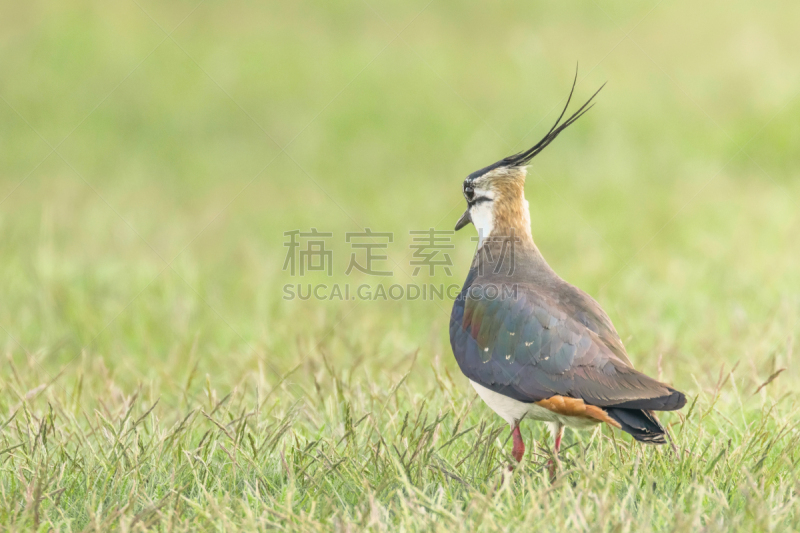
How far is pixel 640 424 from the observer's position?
2.95 m

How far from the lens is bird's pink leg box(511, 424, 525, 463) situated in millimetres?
3207

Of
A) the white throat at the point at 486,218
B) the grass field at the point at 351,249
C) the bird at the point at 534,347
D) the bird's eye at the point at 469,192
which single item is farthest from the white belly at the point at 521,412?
the bird's eye at the point at 469,192

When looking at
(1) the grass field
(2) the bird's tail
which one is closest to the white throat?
(1) the grass field

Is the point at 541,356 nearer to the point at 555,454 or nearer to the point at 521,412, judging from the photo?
the point at 521,412

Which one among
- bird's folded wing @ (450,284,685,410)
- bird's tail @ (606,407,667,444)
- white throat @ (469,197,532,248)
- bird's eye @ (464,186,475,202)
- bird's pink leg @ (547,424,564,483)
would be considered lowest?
bird's pink leg @ (547,424,564,483)

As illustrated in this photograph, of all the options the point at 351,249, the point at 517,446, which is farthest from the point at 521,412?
the point at 351,249

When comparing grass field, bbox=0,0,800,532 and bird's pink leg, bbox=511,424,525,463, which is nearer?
grass field, bbox=0,0,800,532

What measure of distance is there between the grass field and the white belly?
0.13 metres

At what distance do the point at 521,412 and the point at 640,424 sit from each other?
487 millimetres

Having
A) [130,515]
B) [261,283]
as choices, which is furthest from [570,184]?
[130,515]

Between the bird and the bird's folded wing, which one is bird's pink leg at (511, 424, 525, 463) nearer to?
the bird

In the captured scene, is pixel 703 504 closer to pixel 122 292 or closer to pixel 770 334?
pixel 770 334

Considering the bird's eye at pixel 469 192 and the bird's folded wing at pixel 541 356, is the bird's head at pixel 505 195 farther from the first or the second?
the bird's folded wing at pixel 541 356

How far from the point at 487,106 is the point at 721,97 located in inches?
116
